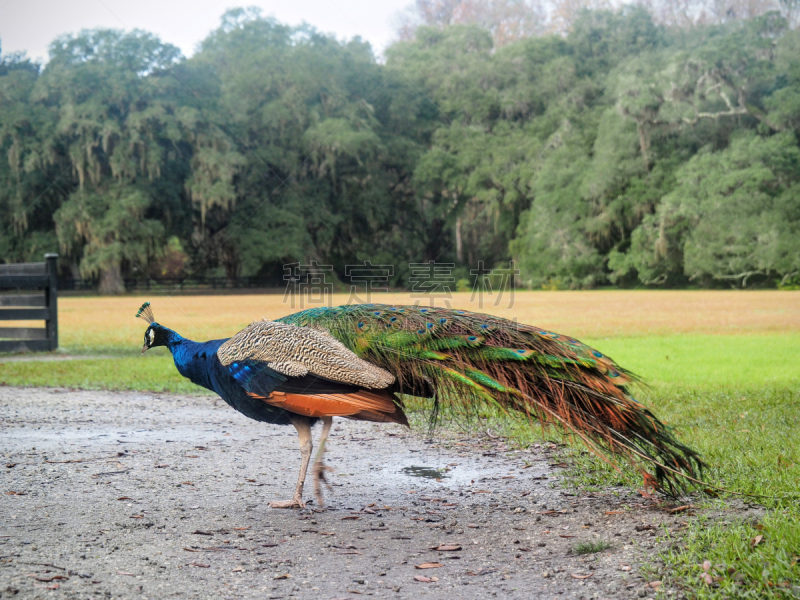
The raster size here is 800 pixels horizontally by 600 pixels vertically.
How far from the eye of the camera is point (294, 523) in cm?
422

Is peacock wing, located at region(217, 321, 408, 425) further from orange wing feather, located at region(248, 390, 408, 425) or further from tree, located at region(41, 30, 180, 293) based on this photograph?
tree, located at region(41, 30, 180, 293)

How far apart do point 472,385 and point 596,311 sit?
661 inches

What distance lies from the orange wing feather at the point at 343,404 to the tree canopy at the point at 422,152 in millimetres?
27653

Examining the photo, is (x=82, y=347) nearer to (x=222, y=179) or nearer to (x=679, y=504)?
(x=679, y=504)

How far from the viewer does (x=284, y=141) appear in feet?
119

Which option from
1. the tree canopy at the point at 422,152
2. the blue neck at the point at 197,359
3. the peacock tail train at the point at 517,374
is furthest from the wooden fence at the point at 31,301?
the tree canopy at the point at 422,152

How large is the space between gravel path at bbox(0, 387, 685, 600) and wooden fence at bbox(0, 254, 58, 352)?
247 inches

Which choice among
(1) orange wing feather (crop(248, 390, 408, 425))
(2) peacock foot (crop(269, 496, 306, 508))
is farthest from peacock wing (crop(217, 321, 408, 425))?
(2) peacock foot (crop(269, 496, 306, 508))

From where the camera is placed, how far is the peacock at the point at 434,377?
156 inches

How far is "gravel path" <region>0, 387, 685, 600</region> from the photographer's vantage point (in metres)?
3.31

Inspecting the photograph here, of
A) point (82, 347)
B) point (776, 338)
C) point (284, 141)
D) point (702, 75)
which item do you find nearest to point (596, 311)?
point (776, 338)

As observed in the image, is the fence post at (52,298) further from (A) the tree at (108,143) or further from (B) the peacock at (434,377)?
(A) the tree at (108,143)

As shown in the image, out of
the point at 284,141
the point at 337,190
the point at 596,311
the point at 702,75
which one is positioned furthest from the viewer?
the point at 337,190

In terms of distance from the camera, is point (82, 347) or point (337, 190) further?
point (337, 190)
